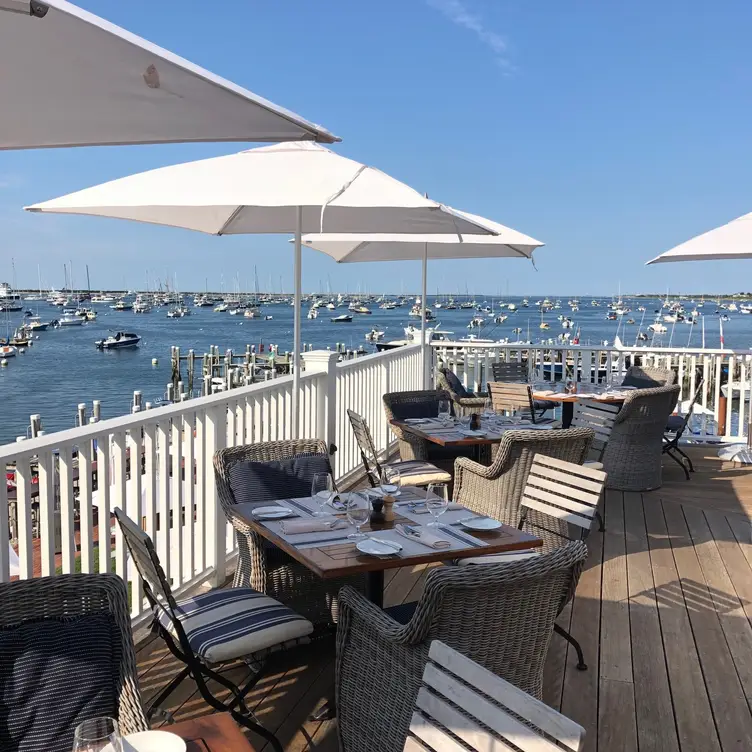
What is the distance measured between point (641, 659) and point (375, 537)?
5.03 feet

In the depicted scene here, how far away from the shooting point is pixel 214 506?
4.34 m

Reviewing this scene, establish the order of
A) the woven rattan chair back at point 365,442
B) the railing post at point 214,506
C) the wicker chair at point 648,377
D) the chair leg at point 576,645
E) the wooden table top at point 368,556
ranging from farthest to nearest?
the wicker chair at point 648,377, the woven rattan chair back at point 365,442, the railing post at point 214,506, the chair leg at point 576,645, the wooden table top at point 368,556

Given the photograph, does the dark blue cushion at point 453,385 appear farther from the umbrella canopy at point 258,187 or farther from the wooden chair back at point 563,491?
the wooden chair back at point 563,491

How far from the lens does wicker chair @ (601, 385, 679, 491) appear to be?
657 cm

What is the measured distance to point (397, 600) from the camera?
4.20 metres

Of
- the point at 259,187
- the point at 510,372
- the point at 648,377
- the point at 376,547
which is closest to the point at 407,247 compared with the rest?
the point at 510,372

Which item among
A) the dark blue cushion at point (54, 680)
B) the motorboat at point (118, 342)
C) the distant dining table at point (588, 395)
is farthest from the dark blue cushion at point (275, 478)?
the motorboat at point (118, 342)

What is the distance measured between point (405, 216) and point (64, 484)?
113 inches

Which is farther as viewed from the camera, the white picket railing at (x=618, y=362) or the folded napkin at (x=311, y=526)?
the white picket railing at (x=618, y=362)

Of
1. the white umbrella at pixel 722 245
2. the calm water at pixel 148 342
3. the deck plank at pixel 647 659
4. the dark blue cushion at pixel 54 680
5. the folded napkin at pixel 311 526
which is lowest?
the calm water at pixel 148 342

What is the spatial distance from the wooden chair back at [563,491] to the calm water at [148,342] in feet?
85.8

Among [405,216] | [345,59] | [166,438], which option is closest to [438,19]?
[345,59]

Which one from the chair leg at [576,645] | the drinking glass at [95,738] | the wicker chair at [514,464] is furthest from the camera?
the wicker chair at [514,464]

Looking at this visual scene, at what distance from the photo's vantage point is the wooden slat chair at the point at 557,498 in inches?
152
